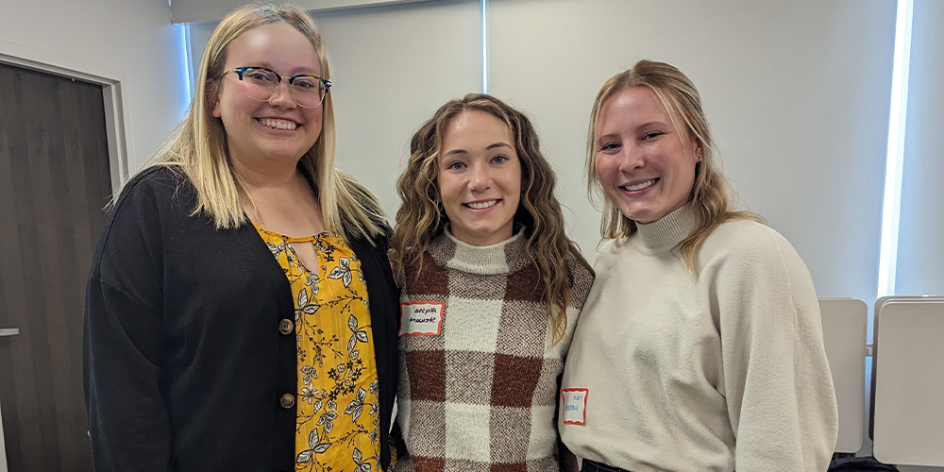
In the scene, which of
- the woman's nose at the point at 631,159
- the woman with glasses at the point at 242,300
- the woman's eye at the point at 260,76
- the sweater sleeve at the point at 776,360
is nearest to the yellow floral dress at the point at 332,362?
the woman with glasses at the point at 242,300

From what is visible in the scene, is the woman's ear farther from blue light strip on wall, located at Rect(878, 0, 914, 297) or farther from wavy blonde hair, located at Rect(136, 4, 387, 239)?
blue light strip on wall, located at Rect(878, 0, 914, 297)

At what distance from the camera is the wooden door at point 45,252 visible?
2305 mm

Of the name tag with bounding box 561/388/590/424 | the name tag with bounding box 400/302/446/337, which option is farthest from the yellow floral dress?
the name tag with bounding box 561/388/590/424

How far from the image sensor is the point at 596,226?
2859 mm

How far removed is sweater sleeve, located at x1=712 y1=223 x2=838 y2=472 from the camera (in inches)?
33.8

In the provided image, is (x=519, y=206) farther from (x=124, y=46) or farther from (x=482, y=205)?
(x=124, y=46)

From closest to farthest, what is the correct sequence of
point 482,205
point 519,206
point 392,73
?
point 482,205
point 519,206
point 392,73

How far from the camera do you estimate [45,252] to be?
2461 mm

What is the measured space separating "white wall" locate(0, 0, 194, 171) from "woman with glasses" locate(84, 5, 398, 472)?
6.49ft

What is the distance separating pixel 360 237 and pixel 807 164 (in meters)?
2.50

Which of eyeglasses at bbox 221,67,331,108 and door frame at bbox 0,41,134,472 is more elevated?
door frame at bbox 0,41,134,472

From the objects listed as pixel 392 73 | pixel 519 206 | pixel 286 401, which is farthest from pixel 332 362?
pixel 392 73

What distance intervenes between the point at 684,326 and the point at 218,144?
3.68ft

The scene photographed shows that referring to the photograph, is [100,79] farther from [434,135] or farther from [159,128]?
[434,135]
